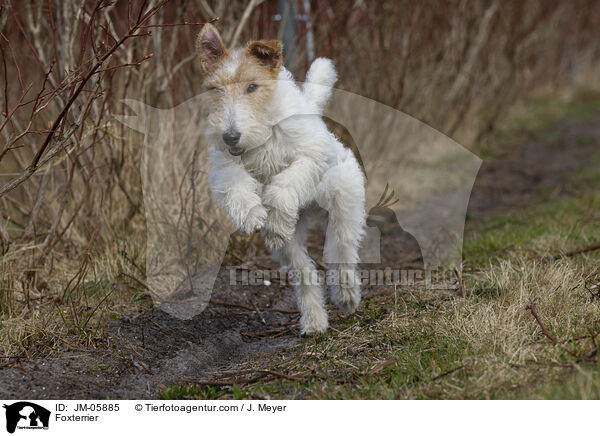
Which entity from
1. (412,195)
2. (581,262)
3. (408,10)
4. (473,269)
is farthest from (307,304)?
(408,10)

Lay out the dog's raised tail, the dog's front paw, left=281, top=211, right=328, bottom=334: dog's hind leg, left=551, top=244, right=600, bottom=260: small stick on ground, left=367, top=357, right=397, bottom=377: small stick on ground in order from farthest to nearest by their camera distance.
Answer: left=551, top=244, right=600, bottom=260: small stick on ground → left=281, top=211, right=328, bottom=334: dog's hind leg → the dog's raised tail → left=367, top=357, right=397, bottom=377: small stick on ground → the dog's front paw

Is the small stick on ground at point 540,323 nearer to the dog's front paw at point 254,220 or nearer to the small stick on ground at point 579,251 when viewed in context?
the small stick on ground at point 579,251

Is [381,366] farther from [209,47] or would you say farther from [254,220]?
[209,47]

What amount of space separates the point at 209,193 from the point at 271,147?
6.52 ft

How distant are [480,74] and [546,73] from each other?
5.06m

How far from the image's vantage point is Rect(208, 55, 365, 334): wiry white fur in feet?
10.3

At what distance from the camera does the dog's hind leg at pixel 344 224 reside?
3691 millimetres

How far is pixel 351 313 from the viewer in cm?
412

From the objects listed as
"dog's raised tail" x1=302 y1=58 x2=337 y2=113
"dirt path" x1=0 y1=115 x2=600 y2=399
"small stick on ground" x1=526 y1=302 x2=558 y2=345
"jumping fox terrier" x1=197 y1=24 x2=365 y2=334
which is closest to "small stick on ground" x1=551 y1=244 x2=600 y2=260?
"small stick on ground" x1=526 y1=302 x2=558 y2=345

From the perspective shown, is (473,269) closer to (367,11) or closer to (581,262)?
(581,262)

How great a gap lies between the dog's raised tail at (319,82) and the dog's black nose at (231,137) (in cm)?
70
